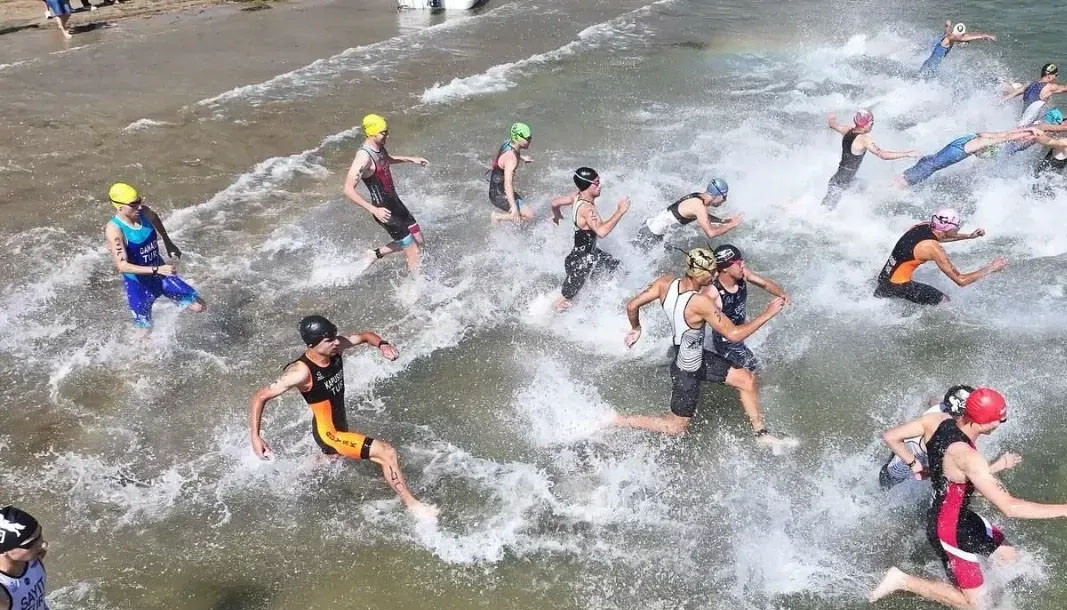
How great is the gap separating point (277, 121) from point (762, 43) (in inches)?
503

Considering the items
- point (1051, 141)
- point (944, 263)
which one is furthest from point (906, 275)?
point (1051, 141)

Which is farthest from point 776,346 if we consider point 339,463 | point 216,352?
point 216,352

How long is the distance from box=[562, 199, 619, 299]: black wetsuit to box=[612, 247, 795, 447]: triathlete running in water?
5.43ft

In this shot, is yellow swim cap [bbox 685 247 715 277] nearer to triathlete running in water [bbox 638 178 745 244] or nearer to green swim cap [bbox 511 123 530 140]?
triathlete running in water [bbox 638 178 745 244]

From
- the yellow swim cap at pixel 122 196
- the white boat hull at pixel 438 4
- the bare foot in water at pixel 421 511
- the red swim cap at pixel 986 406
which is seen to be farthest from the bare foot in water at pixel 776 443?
the white boat hull at pixel 438 4

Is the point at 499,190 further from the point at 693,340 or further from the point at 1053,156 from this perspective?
the point at 1053,156

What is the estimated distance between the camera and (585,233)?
24.3ft

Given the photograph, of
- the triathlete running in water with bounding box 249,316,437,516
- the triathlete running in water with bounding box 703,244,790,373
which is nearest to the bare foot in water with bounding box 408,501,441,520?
the triathlete running in water with bounding box 249,316,437,516

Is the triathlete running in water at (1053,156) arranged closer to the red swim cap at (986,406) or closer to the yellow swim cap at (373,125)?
the red swim cap at (986,406)

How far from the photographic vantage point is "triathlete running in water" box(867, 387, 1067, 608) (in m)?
4.10

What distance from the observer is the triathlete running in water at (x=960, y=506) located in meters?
4.10

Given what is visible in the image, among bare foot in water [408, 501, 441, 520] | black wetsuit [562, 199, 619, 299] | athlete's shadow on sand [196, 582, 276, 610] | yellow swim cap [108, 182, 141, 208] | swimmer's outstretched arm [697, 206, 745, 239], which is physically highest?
yellow swim cap [108, 182, 141, 208]

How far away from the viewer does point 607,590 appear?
191 inches

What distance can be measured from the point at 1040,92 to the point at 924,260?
268 inches
